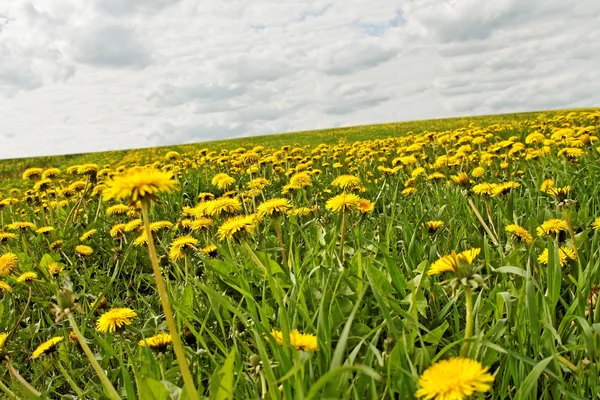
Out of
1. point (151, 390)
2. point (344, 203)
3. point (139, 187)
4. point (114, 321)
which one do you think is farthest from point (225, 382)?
point (344, 203)

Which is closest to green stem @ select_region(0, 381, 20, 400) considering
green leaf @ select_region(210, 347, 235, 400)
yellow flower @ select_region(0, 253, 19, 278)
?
green leaf @ select_region(210, 347, 235, 400)

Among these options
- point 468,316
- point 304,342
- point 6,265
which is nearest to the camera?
point 468,316

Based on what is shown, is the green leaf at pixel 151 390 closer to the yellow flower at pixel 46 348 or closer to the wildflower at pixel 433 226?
the yellow flower at pixel 46 348

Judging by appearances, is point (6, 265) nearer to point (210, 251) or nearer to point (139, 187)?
point (210, 251)

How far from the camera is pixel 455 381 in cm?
97

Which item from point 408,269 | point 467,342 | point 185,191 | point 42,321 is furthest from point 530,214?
point 185,191

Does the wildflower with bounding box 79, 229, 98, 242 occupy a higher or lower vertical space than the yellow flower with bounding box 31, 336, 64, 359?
higher

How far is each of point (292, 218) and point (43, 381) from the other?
4.83ft

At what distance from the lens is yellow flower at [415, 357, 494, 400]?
0.95 meters

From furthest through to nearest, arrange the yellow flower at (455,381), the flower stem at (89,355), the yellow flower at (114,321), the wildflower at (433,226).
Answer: the wildflower at (433,226)
the yellow flower at (114,321)
the flower stem at (89,355)
the yellow flower at (455,381)

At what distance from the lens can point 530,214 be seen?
318 centimetres

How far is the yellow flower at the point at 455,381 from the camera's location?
0.95 metres

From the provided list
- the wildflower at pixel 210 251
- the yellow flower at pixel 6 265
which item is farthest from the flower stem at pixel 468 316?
the yellow flower at pixel 6 265

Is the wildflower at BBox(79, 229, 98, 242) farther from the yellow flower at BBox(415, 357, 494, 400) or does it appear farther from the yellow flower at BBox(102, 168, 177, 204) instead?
the yellow flower at BBox(415, 357, 494, 400)
